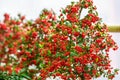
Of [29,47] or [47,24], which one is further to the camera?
[47,24]

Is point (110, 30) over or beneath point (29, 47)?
over

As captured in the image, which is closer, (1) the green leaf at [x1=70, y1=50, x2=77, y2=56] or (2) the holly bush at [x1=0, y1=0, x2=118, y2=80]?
(2) the holly bush at [x1=0, y1=0, x2=118, y2=80]

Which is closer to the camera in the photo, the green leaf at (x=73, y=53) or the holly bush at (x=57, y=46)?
the holly bush at (x=57, y=46)

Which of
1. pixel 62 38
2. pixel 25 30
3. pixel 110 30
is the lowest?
pixel 25 30

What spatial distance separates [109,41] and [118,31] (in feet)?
2.89

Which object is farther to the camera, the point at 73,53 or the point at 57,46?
the point at 73,53

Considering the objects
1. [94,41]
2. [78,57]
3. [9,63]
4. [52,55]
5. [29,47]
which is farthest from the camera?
[94,41]

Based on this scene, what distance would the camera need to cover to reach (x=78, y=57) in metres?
4.35

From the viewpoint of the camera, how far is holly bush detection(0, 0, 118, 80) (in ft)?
10.3

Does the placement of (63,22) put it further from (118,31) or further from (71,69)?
(118,31)

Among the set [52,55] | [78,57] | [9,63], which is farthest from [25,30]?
[78,57]

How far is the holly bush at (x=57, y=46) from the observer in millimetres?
3145

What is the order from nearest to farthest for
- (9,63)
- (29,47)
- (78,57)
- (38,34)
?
(9,63), (29,47), (38,34), (78,57)

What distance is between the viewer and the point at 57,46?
4.18 metres
